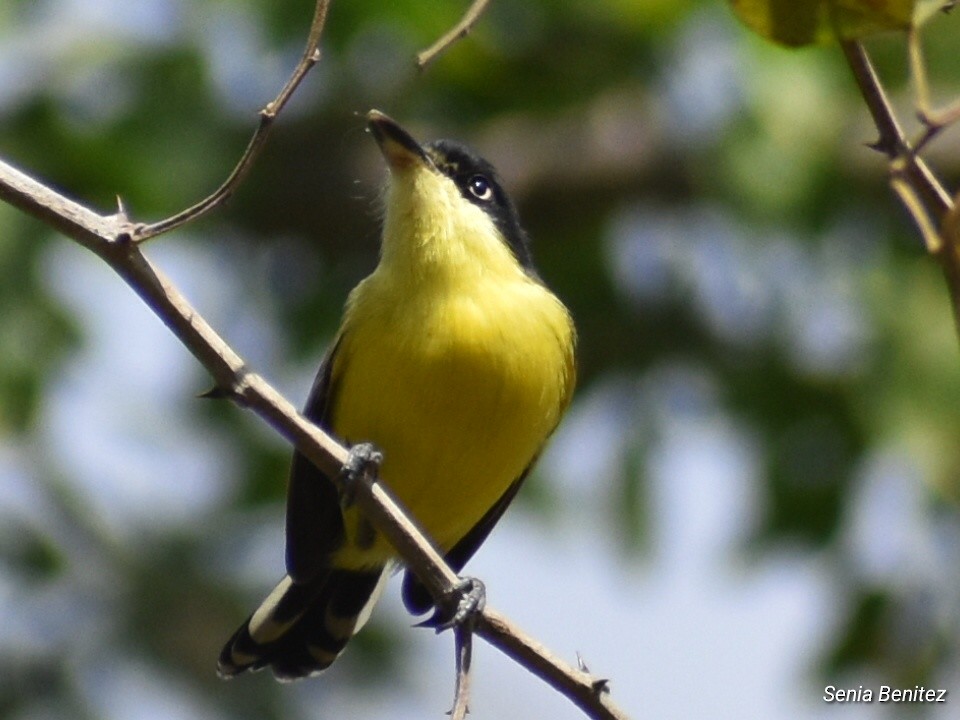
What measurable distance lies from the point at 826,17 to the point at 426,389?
2.46 meters

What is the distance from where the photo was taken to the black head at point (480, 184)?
5008 mm

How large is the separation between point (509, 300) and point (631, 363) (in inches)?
117

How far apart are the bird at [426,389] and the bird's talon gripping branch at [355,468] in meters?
0.27

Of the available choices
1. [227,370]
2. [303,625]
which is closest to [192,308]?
[227,370]

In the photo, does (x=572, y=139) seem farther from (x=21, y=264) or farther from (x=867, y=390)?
(x=21, y=264)

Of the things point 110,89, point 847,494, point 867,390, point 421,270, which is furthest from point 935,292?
point 110,89

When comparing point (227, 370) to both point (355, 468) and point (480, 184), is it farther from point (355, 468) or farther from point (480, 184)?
point (480, 184)

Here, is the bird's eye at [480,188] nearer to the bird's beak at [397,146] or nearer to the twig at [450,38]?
the bird's beak at [397,146]

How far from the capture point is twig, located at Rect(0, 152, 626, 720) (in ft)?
8.38

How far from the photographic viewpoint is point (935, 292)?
6.26 m

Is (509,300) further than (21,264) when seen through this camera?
No

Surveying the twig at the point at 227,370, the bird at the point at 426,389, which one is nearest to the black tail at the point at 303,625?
the bird at the point at 426,389

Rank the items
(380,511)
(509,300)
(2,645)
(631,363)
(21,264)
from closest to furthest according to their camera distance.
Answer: (380,511)
(509,300)
(21,264)
(2,645)
(631,363)

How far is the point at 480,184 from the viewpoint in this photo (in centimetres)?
512
